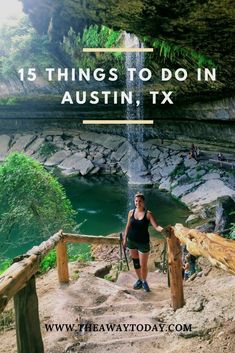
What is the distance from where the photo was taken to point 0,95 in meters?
29.0

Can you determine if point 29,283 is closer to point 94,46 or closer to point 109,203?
point 94,46

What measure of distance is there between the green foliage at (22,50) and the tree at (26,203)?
10.8 metres

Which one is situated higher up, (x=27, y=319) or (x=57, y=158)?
(x=27, y=319)

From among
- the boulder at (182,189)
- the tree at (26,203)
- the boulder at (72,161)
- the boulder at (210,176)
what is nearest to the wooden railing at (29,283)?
the tree at (26,203)

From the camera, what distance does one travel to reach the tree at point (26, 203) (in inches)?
450

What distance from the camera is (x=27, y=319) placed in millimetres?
2752

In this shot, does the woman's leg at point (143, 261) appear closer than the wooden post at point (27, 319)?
No

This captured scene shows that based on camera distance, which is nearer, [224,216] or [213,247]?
[213,247]

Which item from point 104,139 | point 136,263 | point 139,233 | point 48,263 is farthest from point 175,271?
point 104,139

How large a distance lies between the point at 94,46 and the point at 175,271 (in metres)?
13.7

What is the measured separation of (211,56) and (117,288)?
6293 millimetres

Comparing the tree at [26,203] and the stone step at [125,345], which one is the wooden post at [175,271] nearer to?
the stone step at [125,345]

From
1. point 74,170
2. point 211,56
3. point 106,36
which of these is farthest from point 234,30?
point 74,170

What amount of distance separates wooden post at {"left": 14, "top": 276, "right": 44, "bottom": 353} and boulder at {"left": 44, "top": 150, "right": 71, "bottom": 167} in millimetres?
26353
